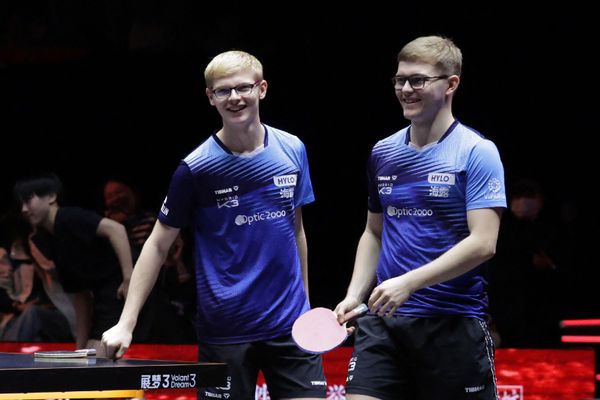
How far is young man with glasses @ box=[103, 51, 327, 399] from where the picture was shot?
4.35 metres

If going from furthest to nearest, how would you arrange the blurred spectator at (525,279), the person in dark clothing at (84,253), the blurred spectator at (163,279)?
the blurred spectator at (163,279)
the blurred spectator at (525,279)
the person in dark clothing at (84,253)

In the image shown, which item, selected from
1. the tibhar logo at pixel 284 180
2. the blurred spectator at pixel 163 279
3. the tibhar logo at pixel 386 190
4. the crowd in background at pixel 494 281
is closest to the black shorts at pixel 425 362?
the tibhar logo at pixel 386 190

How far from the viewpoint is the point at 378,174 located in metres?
4.23

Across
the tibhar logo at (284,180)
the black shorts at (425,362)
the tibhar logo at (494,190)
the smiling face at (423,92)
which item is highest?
the smiling face at (423,92)

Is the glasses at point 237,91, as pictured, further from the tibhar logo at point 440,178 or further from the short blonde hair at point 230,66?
the tibhar logo at point 440,178

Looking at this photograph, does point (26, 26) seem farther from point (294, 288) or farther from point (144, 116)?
point (294, 288)

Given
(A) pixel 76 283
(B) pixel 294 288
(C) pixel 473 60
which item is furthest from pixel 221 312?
(C) pixel 473 60

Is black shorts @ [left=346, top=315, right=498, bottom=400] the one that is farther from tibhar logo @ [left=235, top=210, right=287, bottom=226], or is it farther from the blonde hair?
the blonde hair

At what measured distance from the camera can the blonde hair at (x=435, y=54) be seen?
13.4 feet

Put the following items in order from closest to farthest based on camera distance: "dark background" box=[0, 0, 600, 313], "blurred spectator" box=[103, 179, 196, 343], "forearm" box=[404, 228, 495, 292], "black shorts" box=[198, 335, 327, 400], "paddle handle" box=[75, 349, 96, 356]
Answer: "forearm" box=[404, 228, 495, 292] < "paddle handle" box=[75, 349, 96, 356] < "black shorts" box=[198, 335, 327, 400] < "blurred spectator" box=[103, 179, 196, 343] < "dark background" box=[0, 0, 600, 313]

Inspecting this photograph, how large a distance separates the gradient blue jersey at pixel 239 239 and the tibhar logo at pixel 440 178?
0.62m

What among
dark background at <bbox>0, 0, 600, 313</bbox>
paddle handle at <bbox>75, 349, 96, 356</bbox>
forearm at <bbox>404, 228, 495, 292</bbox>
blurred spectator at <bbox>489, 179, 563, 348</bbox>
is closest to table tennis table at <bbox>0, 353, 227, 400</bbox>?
paddle handle at <bbox>75, 349, 96, 356</bbox>

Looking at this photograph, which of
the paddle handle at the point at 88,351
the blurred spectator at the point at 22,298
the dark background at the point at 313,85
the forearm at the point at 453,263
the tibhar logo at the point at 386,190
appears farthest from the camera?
the dark background at the point at 313,85

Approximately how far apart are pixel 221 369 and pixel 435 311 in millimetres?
732
